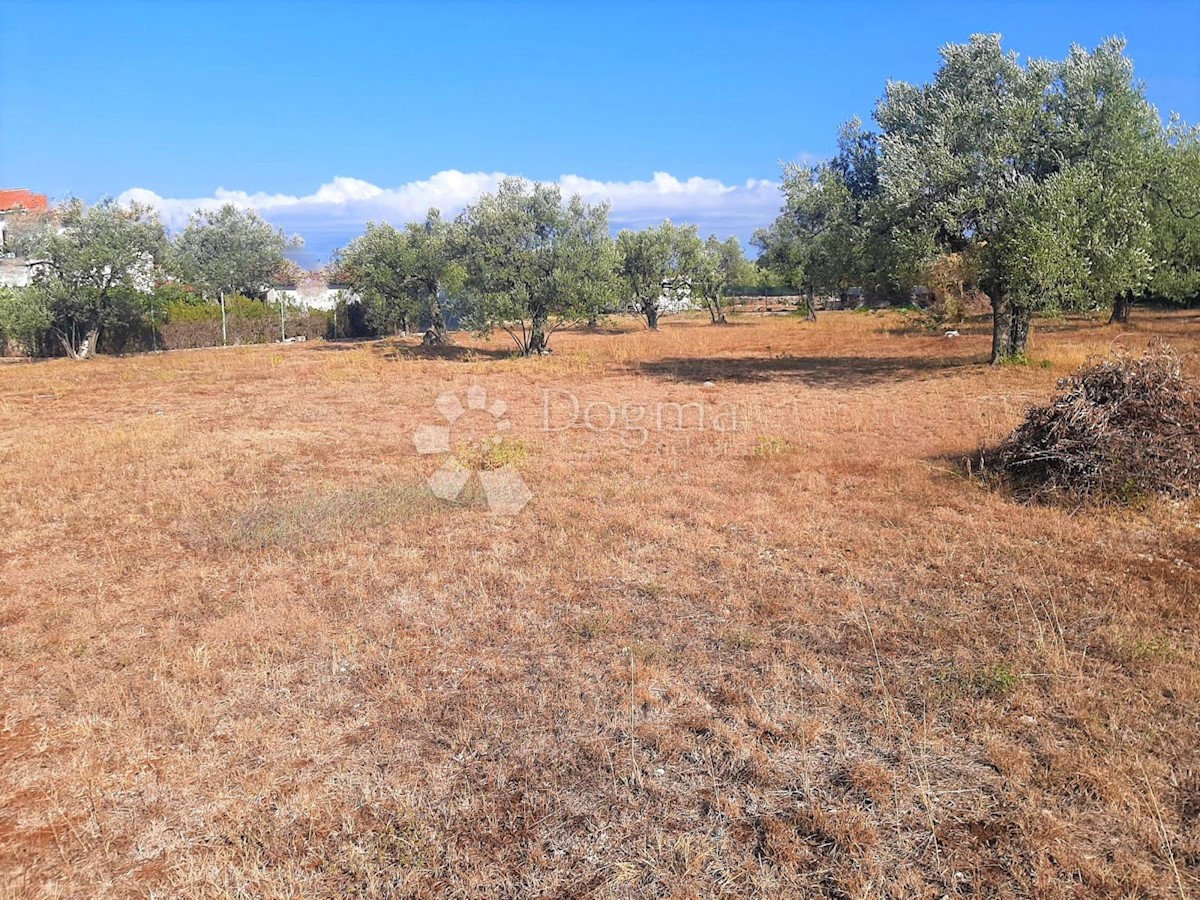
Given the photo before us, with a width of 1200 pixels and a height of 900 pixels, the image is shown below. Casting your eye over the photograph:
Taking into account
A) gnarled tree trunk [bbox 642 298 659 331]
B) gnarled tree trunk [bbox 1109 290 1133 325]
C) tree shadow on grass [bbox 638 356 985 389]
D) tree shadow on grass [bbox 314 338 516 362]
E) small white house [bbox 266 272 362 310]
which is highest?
small white house [bbox 266 272 362 310]

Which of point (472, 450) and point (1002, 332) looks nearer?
point (472, 450)

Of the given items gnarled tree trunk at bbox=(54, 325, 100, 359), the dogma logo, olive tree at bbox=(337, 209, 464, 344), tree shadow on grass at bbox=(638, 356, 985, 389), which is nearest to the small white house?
olive tree at bbox=(337, 209, 464, 344)

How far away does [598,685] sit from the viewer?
4637mm

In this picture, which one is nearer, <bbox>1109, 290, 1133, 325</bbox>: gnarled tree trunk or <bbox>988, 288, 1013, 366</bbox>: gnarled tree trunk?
<bbox>988, 288, 1013, 366</bbox>: gnarled tree trunk

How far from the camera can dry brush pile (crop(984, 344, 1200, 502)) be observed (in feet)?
25.6

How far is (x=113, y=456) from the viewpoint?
451 inches

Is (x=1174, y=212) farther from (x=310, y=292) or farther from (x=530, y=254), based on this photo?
(x=310, y=292)

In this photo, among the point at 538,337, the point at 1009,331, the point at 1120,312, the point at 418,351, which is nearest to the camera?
the point at 1009,331

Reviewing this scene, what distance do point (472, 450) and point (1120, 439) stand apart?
8.84 meters

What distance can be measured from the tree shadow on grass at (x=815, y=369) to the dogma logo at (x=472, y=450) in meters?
7.12

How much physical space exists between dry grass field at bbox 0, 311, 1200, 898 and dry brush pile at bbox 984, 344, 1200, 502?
0.38m

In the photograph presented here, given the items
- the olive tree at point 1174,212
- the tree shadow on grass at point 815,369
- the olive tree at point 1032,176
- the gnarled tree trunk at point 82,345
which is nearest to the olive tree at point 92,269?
the gnarled tree trunk at point 82,345

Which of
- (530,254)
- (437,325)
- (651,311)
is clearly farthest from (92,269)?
(651,311)

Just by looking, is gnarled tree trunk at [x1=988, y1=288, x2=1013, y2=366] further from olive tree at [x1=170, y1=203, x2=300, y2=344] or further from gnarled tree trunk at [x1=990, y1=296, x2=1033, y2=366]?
olive tree at [x1=170, y1=203, x2=300, y2=344]
